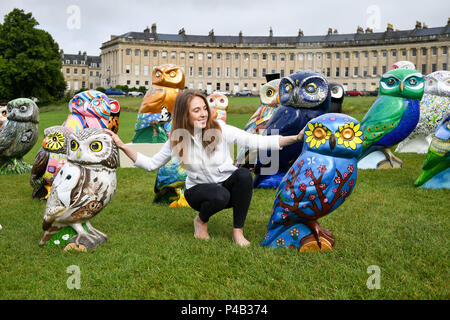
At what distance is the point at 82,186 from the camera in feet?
12.5

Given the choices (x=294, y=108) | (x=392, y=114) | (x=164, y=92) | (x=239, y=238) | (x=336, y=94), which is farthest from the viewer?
(x=336, y=94)

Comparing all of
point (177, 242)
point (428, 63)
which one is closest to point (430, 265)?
point (177, 242)

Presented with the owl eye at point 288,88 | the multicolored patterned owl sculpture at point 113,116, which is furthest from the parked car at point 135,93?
the owl eye at point 288,88

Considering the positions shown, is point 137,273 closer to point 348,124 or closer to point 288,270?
point 288,270

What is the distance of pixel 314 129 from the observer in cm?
356

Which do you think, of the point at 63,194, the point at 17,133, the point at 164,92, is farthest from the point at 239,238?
the point at 17,133

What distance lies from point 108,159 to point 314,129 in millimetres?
1925

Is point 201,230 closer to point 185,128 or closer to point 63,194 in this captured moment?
point 185,128

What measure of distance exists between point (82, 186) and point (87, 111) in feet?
9.38

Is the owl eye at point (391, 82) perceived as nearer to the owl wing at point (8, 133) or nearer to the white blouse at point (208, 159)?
the white blouse at point (208, 159)

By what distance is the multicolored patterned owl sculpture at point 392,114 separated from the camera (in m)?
7.97

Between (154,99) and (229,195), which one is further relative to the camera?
(154,99)

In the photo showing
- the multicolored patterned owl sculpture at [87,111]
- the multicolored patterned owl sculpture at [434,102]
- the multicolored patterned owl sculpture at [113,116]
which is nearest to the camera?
the multicolored patterned owl sculpture at [87,111]
